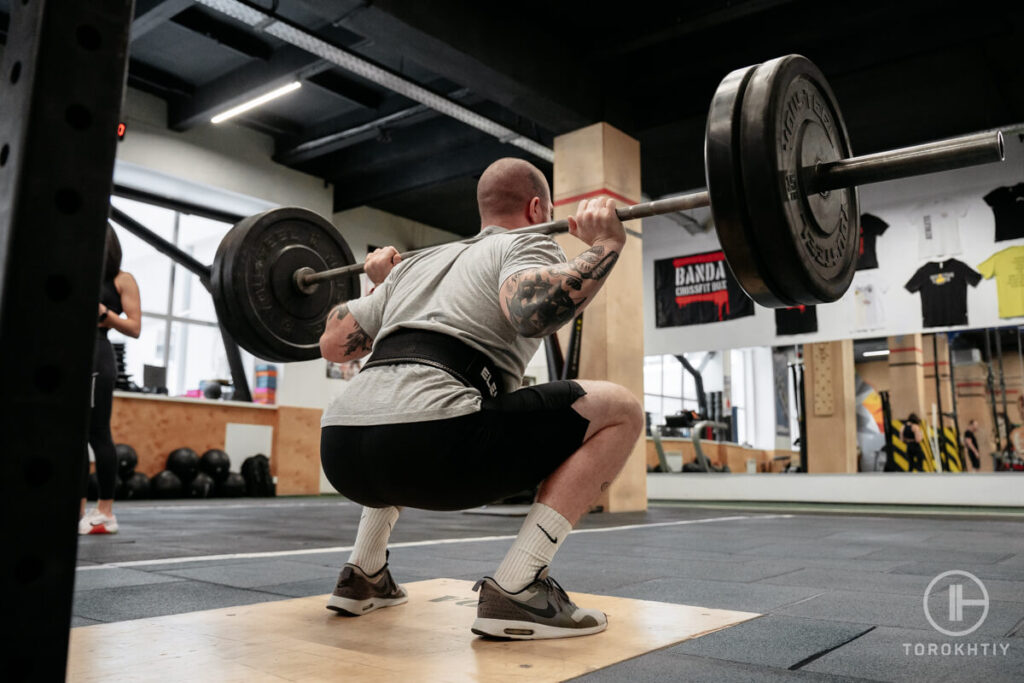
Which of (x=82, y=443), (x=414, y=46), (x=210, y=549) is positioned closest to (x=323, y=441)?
(x=82, y=443)

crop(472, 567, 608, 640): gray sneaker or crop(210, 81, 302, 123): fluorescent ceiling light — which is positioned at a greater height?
crop(210, 81, 302, 123): fluorescent ceiling light

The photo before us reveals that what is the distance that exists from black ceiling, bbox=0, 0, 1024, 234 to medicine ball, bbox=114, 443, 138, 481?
292 centimetres

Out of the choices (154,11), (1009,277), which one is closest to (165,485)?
(154,11)

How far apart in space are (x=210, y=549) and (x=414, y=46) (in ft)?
9.59

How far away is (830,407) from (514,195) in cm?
719

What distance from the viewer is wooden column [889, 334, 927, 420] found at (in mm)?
7359

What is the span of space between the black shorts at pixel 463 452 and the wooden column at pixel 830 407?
697 centimetres

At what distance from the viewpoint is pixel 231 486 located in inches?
285

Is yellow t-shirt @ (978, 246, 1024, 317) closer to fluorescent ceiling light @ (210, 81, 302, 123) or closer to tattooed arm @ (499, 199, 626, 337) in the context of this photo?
fluorescent ceiling light @ (210, 81, 302, 123)

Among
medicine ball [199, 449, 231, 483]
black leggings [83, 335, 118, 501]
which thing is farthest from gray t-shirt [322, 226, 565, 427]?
medicine ball [199, 449, 231, 483]

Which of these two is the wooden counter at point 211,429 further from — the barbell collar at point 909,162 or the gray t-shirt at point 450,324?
the barbell collar at point 909,162

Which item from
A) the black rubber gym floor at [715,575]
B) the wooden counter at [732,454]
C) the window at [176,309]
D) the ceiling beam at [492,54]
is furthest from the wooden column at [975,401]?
the window at [176,309]

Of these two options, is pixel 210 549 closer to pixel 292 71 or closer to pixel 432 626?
pixel 432 626

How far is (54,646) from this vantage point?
54cm
